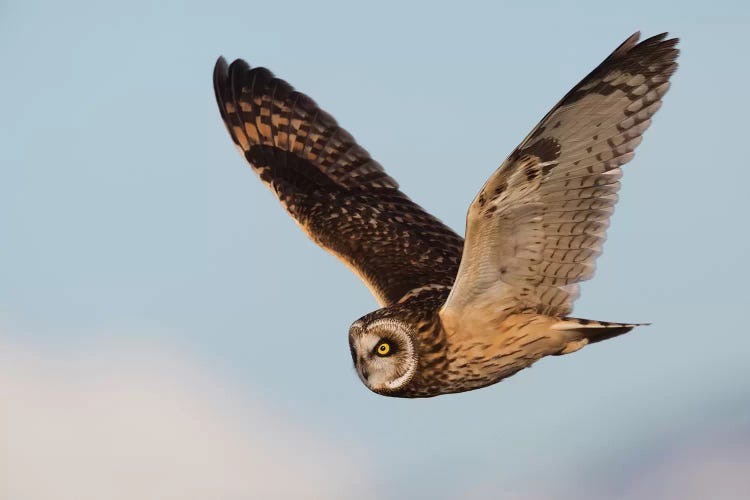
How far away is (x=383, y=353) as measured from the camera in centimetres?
778

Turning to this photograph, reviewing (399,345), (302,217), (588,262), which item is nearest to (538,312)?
(588,262)

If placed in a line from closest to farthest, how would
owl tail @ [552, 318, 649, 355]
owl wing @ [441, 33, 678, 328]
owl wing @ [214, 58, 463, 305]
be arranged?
owl wing @ [441, 33, 678, 328] < owl tail @ [552, 318, 649, 355] < owl wing @ [214, 58, 463, 305]

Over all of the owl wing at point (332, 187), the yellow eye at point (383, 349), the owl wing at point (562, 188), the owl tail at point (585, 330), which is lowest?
the owl tail at point (585, 330)

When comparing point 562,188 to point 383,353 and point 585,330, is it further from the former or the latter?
point 383,353

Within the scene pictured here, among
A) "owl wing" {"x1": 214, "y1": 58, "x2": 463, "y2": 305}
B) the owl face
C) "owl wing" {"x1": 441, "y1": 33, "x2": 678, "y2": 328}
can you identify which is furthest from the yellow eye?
"owl wing" {"x1": 214, "y1": 58, "x2": 463, "y2": 305}

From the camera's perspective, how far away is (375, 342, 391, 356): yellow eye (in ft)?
25.4

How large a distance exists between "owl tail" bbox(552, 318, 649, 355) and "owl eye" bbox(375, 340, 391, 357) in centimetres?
113

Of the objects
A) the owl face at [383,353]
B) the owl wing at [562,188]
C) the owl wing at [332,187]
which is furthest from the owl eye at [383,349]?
the owl wing at [332,187]

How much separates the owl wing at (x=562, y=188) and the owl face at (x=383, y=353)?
347 millimetres

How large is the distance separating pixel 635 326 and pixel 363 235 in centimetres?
269

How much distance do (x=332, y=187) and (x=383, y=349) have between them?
9.74 ft

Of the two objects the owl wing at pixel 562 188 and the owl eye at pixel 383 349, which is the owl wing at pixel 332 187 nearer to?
the owl eye at pixel 383 349

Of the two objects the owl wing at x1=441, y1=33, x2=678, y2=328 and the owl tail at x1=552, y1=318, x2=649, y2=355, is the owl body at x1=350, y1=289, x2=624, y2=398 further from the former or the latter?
the owl wing at x1=441, y1=33, x2=678, y2=328

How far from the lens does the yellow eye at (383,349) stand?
775 centimetres
